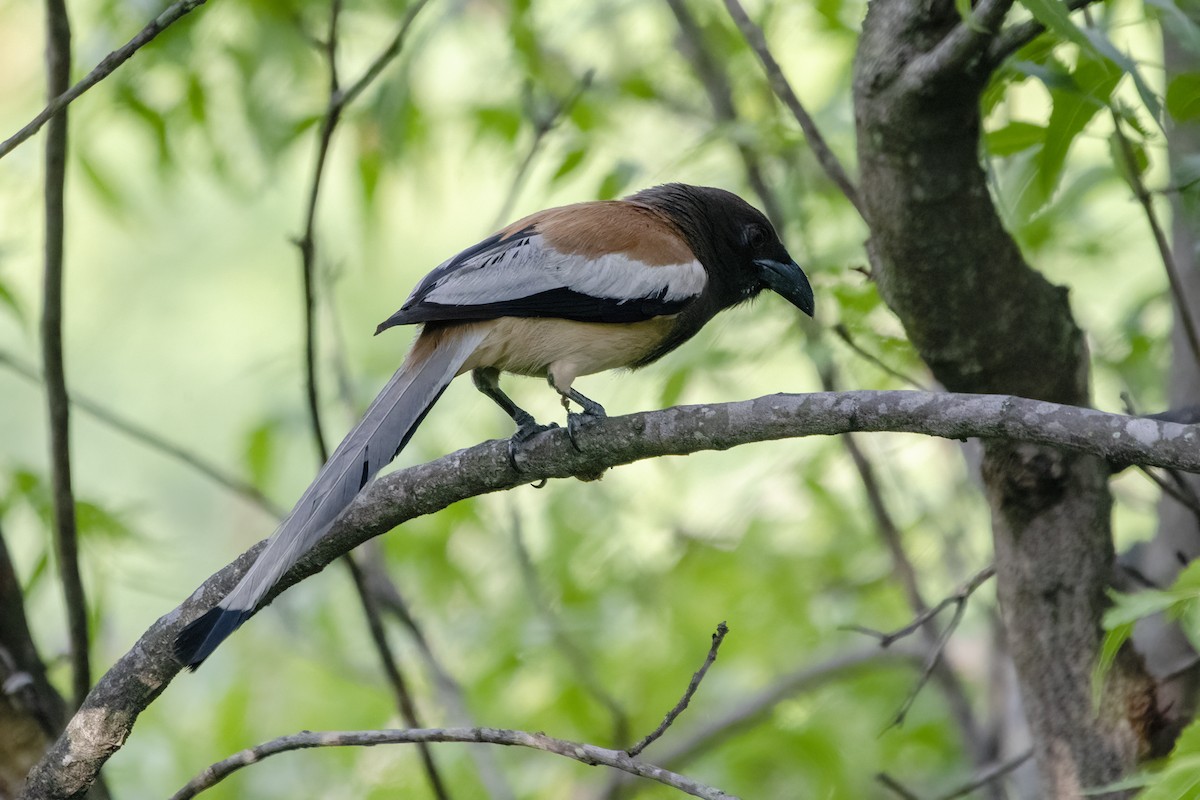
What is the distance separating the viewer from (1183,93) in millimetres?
2781

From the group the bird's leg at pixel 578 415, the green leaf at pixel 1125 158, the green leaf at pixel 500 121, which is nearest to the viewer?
the green leaf at pixel 1125 158

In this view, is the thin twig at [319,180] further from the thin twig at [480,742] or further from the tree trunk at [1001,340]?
the tree trunk at [1001,340]

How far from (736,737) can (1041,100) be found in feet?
13.9

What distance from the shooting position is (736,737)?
18.1ft

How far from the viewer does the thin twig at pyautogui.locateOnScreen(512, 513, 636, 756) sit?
496 cm

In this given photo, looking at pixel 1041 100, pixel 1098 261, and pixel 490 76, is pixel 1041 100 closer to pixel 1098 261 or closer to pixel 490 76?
pixel 1098 261

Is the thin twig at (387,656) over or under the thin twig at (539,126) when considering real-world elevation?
under

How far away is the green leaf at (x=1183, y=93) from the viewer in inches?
109

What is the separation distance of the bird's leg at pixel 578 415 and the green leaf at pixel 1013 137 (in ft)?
4.00

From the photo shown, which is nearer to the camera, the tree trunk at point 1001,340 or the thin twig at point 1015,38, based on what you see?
the thin twig at point 1015,38

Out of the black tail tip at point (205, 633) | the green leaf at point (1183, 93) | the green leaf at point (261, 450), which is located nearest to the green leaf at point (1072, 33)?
the green leaf at point (1183, 93)

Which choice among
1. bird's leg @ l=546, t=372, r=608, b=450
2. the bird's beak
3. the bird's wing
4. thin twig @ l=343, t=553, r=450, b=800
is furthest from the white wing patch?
thin twig @ l=343, t=553, r=450, b=800

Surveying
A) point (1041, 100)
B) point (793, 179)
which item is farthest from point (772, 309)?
point (1041, 100)

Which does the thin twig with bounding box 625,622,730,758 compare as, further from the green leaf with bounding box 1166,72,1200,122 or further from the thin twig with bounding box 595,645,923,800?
the thin twig with bounding box 595,645,923,800
